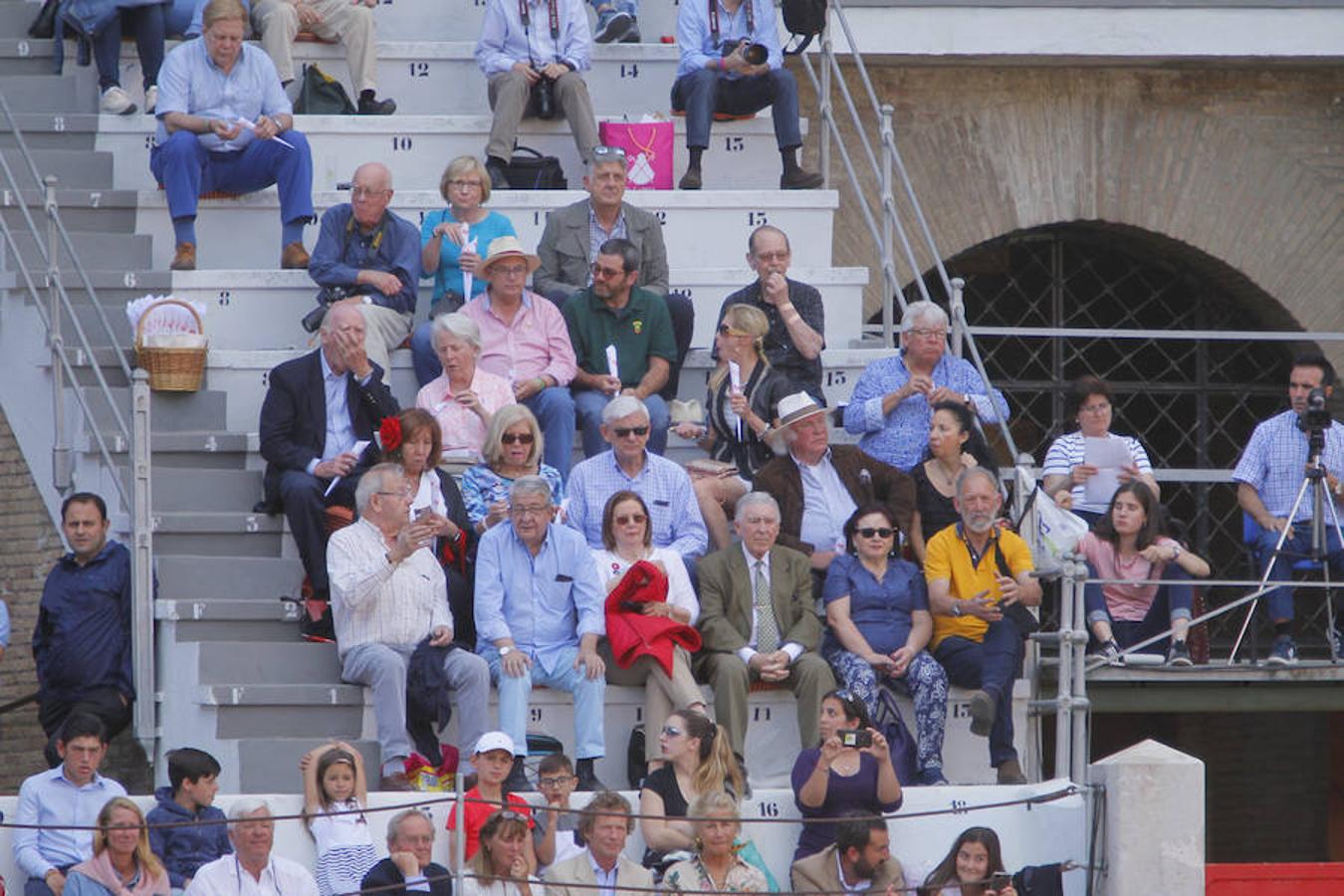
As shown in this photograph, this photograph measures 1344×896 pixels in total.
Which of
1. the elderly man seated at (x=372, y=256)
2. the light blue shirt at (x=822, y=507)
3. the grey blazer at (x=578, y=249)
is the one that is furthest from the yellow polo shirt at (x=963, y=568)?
the elderly man seated at (x=372, y=256)

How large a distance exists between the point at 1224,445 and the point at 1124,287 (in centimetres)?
114

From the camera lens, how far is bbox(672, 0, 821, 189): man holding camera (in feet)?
50.5

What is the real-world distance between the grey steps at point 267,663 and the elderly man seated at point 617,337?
6.20ft

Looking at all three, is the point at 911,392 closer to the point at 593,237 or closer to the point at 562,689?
the point at 593,237

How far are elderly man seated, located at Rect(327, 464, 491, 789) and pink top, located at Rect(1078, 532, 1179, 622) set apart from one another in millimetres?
2904

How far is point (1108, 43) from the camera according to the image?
17.0 metres

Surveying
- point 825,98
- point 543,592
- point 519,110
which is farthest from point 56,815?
point 825,98

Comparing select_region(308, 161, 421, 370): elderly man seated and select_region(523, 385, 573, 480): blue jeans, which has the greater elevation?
select_region(308, 161, 421, 370): elderly man seated

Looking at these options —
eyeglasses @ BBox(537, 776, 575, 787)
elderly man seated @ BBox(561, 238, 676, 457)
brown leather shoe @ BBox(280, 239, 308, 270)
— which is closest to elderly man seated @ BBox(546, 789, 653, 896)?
eyeglasses @ BBox(537, 776, 575, 787)

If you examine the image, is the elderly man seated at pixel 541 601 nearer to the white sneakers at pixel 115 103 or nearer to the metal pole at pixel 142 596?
the metal pole at pixel 142 596

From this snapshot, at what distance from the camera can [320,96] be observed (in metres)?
15.8

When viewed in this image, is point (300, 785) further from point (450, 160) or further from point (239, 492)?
point (450, 160)

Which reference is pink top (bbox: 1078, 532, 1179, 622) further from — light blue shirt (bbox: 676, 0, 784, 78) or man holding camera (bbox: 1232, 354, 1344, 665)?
light blue shirt (bbox: 676, 0, 784, 78)

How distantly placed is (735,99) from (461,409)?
118 inches
